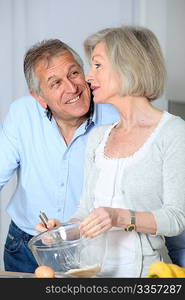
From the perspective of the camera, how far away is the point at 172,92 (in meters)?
2.32

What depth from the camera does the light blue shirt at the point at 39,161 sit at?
180 cm

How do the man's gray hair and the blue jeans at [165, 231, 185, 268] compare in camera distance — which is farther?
the man's gray hair

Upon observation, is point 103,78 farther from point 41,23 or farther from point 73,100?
point 41,23

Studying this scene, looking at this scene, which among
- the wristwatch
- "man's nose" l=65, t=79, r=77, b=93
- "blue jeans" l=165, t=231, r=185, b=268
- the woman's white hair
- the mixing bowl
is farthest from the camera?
"man's nose" l=65, t=79, r=77, b=93

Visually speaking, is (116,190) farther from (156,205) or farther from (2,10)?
(2,10)

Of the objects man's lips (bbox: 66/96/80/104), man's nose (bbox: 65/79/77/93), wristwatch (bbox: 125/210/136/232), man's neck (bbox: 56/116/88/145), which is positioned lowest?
man's neck (bbox: 56/116/88/145)

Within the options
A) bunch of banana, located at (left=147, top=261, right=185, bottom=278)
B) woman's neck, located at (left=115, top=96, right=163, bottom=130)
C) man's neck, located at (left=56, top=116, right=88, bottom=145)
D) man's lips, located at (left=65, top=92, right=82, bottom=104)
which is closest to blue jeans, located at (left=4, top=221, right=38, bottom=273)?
man's neck, located at (left=56, top=116, right=88, bottom=145)

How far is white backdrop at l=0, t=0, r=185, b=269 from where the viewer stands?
7.62 ft

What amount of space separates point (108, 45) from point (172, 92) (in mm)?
977

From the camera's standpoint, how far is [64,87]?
1.76 metres

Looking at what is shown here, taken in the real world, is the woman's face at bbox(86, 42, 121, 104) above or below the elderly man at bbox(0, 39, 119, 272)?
above

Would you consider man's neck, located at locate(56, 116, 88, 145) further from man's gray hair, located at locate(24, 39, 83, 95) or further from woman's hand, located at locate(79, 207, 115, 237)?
woman's hand, located at locate(79, 207, 115, 237)

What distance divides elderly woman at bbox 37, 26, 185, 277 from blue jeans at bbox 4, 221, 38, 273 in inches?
20.4

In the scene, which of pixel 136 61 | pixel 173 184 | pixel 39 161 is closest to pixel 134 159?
pixel 173 184
